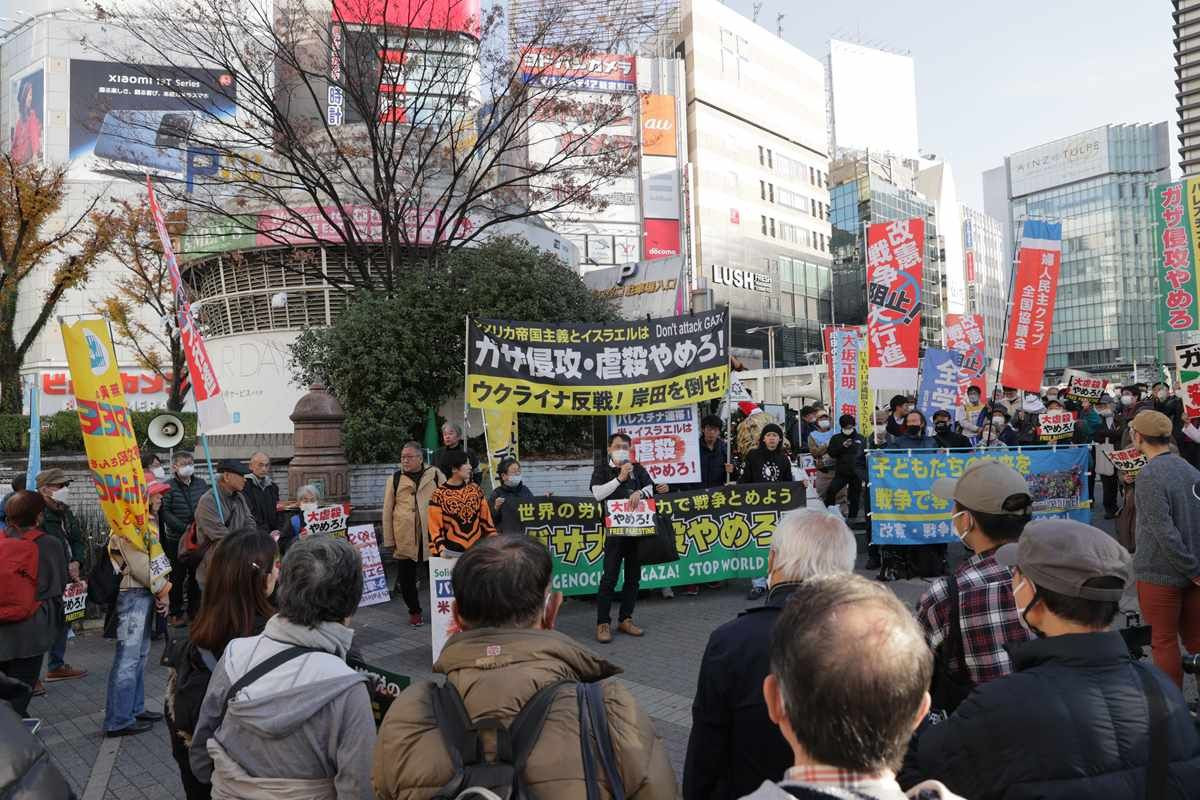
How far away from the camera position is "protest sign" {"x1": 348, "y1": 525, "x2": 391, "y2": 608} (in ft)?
30.0

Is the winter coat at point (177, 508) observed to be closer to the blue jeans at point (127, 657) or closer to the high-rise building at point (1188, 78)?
the blue jeans at point (127, 657)

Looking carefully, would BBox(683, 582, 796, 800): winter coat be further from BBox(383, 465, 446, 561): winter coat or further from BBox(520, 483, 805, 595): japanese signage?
BBox(383, 465, 446, 561): winter coat

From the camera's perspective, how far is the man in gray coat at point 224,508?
6.89 meters

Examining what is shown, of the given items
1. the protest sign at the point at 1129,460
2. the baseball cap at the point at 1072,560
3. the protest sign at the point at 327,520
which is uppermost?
the baseball cap at the point at 1072,560

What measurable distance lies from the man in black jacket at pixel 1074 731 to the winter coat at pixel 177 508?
328 inches

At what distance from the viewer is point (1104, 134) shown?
349ft

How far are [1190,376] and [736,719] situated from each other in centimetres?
1053

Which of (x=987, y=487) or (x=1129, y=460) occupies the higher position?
(x=987, y=487)

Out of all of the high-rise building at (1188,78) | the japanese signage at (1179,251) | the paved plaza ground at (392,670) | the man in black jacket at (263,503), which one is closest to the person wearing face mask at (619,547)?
the paved plaza ground at (392,670)

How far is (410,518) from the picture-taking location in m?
8.55

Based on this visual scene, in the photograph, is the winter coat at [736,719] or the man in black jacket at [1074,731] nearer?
the man in black jacket at [1074,731]

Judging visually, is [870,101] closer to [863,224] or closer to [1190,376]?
[863,224]

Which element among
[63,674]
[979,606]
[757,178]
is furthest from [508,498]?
[757,178]

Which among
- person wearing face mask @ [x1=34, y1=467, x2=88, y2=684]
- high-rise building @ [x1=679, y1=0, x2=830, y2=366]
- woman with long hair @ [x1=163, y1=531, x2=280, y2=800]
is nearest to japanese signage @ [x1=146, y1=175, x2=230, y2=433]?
person wearing face mask @ [x1=34, y1=467, x2=88, y2=684]
